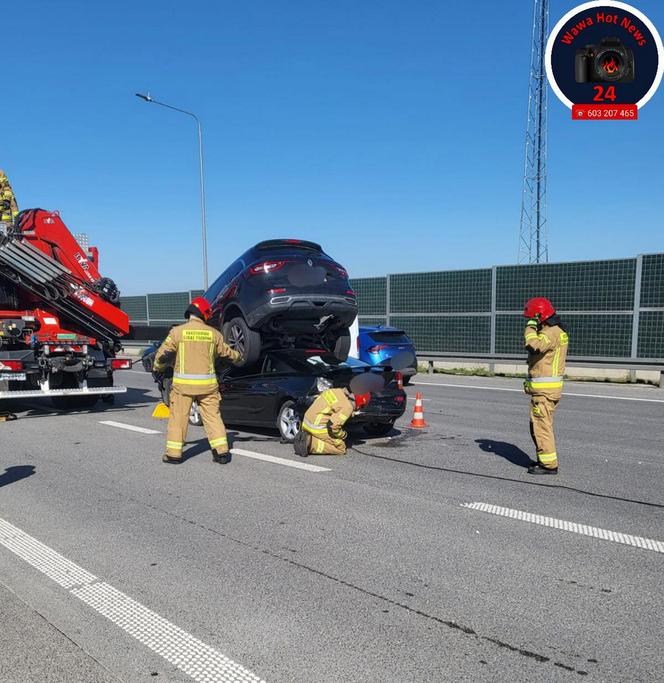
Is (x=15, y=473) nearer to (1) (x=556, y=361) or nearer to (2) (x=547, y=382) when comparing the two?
(2) (x=547, y=382)

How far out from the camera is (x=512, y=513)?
5.27 meters

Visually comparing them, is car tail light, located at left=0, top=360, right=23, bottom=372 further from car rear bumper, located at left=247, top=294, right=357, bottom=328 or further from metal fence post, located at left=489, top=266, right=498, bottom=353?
metal fence post, located at left=489, top=266, right=498, bottom=353

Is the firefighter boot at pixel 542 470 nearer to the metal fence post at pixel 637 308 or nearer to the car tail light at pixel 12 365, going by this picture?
the car tail light at pixel 12 365

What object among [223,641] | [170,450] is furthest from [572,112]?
[223,641]

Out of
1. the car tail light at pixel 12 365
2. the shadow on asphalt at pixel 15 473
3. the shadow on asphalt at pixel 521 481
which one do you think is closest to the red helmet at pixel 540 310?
the shadow on asphalt at pixel 521 481

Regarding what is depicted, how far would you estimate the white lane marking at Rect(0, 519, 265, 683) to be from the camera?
2.98 m

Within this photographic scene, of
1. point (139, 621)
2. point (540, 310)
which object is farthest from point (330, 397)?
point (139, 621)

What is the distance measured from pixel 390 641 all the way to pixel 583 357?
16.0 metres

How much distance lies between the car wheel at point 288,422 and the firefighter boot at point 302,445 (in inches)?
24.3

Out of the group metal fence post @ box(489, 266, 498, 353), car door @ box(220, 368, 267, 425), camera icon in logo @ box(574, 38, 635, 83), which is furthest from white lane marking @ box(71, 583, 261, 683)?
metal fence post @ box(489, 266, 498, 353)

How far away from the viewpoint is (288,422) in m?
8.45

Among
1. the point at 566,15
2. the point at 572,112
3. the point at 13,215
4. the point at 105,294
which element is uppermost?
the point at 566,15

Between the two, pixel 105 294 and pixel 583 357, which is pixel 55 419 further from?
pixel 583 357

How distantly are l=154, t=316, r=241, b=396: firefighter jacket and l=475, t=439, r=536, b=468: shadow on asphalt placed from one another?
3.46m
